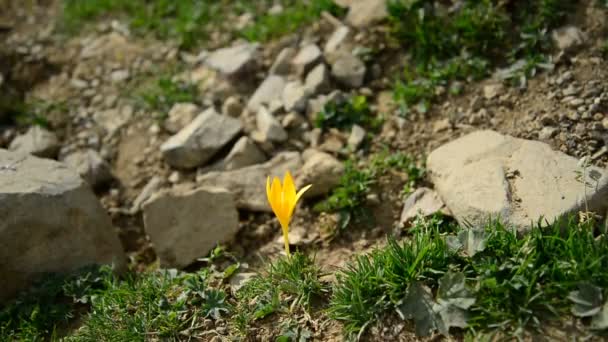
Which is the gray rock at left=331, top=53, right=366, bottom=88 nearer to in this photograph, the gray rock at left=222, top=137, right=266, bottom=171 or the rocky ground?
the rocky ground

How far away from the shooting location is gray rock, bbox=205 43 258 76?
16.3 ft

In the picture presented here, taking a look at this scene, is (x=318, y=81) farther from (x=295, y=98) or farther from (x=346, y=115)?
(x=346, y=115)

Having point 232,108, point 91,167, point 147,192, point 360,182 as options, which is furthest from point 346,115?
point 91,167

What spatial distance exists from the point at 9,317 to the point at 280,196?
5.90 ft

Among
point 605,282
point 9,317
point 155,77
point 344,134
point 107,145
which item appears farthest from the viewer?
point 155,77

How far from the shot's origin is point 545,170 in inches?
130

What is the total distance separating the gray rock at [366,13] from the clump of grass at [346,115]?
788 millimetres

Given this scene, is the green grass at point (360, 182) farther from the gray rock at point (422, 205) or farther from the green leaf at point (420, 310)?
the green leaf at point (420, 310)

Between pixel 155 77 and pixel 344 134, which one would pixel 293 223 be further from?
pixel 155 77

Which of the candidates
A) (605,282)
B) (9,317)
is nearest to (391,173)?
(605,282)

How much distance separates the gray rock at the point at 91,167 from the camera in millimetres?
4555

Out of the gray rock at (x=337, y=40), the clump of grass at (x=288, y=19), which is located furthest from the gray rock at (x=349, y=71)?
the clump of grass at (x=288, y=19)

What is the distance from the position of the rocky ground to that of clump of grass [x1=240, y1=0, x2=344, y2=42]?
7 centimetres

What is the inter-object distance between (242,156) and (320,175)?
0.67 m
